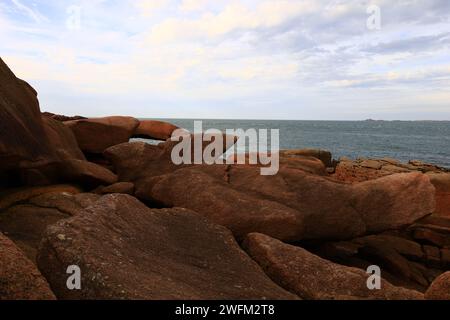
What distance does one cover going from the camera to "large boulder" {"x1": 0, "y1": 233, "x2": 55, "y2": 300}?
4.23 m

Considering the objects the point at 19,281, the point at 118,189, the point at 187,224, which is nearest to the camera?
the point at 19,281

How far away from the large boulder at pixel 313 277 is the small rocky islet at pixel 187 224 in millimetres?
19

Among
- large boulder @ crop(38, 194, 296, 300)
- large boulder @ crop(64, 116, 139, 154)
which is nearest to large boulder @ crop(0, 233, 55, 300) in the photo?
large boulder @ crop(38, 194, 296, 300)

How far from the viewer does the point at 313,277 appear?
6.06 metres

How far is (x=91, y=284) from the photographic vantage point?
4.61m

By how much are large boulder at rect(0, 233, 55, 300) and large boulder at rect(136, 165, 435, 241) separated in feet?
16.6

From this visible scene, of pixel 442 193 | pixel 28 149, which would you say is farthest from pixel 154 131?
pixel 442 193

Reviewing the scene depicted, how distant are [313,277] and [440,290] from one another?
6.07ft

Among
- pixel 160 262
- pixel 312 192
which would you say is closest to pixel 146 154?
pixel 312 192

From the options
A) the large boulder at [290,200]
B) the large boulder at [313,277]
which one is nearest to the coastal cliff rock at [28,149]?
the large boulder at [290,200]

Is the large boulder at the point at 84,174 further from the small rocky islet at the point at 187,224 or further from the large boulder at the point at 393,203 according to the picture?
the large boulder at the point at 393,203

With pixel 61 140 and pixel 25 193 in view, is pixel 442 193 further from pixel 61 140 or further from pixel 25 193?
pixel 25 193
